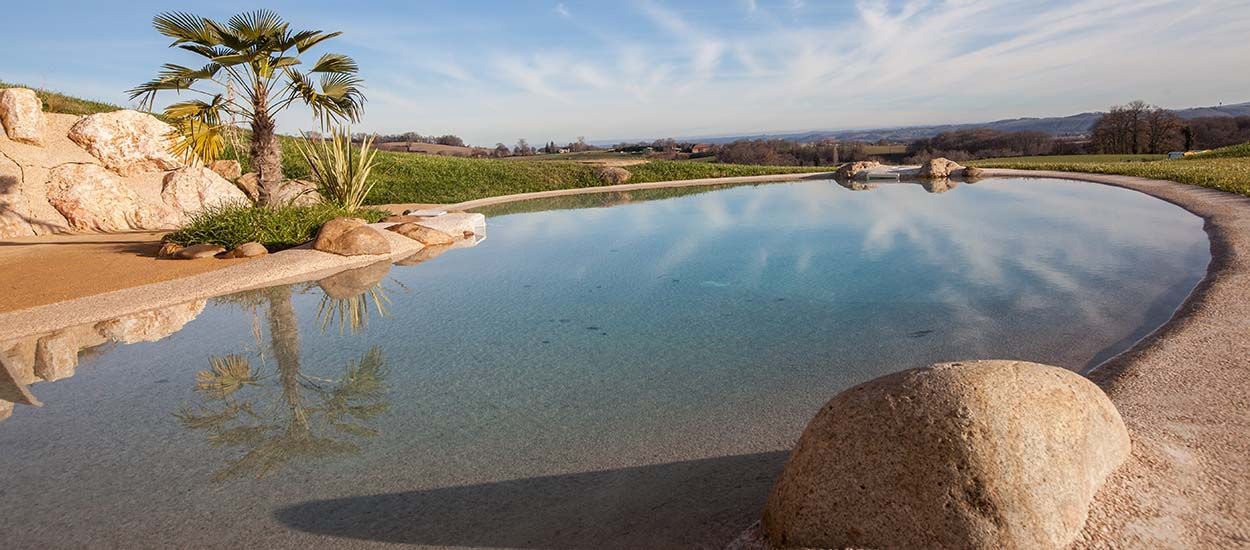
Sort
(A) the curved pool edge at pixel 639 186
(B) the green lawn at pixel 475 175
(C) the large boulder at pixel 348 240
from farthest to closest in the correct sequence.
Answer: (B) the green lawn at pixel 475 175 → (A) the curved pool edge at pixel 639 186 → (C) the large boulder at pixel 348 240

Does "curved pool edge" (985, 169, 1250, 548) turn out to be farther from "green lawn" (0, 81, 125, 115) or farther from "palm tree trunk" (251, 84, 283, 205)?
"green lawn" (0, 81, 125, 115)

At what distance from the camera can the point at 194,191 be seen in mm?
13945

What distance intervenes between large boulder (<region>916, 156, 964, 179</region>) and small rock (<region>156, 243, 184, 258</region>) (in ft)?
67.4

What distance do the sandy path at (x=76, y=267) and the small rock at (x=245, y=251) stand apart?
275 mm

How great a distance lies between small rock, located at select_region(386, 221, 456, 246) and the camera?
38.4 ft

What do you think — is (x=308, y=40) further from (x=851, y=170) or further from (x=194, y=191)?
(x=851, y=170)

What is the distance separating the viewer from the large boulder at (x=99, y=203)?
498 inches

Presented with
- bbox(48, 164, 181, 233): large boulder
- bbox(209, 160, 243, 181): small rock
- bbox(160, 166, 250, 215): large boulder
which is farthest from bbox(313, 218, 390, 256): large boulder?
bbox(209, 160, 243, 181): small rock

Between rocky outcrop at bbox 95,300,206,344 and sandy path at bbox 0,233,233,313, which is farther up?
sandy path at bbox 0,233,233,313

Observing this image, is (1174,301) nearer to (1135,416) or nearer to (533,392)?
(1135,416)

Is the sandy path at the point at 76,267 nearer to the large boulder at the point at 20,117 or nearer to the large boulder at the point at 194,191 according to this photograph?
the large boulder at the point at 194,191

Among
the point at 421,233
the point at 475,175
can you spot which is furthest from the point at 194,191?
the point at 475,175

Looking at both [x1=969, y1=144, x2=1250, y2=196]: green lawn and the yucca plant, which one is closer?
the yucca plant

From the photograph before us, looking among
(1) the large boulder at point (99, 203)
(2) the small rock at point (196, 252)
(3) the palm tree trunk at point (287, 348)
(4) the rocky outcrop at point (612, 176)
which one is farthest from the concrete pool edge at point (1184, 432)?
(4) the rocky outcrop at point (612, 176)
